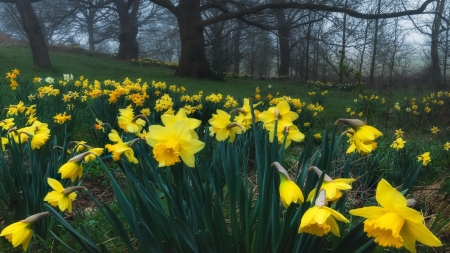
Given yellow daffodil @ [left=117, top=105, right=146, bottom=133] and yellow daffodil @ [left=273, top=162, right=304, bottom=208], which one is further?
yellow daffodil @ [left=117, top=105, right=146, bottom=133]

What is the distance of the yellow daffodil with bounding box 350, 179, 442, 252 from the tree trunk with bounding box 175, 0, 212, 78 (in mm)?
11451

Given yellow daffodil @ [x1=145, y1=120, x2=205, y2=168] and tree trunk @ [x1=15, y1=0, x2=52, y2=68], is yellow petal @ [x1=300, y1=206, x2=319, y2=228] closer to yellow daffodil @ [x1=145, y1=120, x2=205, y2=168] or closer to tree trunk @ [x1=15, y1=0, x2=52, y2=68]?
yellow daffodil @ [x1=145, y1=120, x2=205, y2=168]

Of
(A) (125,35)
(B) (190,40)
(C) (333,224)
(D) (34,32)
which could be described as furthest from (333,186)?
(A) (125,35)

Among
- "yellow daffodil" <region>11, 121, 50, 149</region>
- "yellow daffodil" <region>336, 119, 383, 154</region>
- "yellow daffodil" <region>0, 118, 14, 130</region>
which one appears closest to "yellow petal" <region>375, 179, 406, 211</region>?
"yellow daffodil" <region>336, 119, 383, 154</region>

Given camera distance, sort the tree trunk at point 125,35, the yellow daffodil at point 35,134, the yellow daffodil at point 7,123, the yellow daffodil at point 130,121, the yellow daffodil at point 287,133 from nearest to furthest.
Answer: the yellow daffodil at point 287,133 < the yellow daffodil at point 130,121 < the yellow daffodil at point 35,134 < the yellow daffodil at point 7,123 < the tree trunk at point 125,35

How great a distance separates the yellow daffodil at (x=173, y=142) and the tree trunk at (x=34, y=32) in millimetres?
10571

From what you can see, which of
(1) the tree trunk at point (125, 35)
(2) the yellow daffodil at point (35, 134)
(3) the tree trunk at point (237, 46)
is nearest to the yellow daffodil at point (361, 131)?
(2) the yellow daffodil at point (35, 134)

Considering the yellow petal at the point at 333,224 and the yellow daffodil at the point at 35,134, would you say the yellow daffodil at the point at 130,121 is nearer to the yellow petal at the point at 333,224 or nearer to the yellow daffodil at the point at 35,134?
the yellow daffodil at the point at 35,134

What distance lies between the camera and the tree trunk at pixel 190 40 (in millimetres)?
11922

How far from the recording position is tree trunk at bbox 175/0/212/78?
1192 cm

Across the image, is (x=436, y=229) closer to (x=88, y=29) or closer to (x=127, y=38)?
(x=127, y=38)

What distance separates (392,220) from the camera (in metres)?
0.65

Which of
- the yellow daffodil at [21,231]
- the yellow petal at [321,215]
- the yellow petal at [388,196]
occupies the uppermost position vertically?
the yellow petal at [388,196]

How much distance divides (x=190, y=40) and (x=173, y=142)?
37.4 feet
